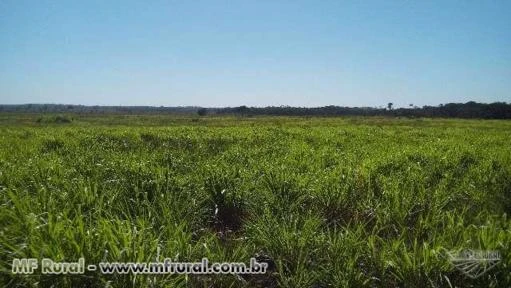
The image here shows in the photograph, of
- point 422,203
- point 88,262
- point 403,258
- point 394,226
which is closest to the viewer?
point 88,262

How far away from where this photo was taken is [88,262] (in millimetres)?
3061

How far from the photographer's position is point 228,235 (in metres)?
5.11

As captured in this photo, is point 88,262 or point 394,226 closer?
point 88,262

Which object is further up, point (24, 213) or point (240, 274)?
point (24, 213)

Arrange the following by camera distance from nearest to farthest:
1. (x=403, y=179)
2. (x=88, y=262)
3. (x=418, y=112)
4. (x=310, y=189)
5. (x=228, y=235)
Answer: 1. (x=88, y=262)
2. (x=228, y=235)
3. (x=310, y=189)
4. (x=403, y=179)
5. (x=418, y=112)

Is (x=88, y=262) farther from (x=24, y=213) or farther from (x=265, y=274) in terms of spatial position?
(x=265, y=274)

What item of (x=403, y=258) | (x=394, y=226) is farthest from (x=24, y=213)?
(x=394, y=226)

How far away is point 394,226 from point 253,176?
2.79 metres

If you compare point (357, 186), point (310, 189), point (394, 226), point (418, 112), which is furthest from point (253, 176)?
point (418, 112)

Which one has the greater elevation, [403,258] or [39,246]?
[39,246]

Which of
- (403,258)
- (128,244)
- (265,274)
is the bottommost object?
(265,274)

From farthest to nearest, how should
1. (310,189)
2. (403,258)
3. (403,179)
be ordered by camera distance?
(403,179), (310,189), (403,258)

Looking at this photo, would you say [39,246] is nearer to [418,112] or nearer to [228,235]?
[228,235]

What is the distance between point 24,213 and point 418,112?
118 m
